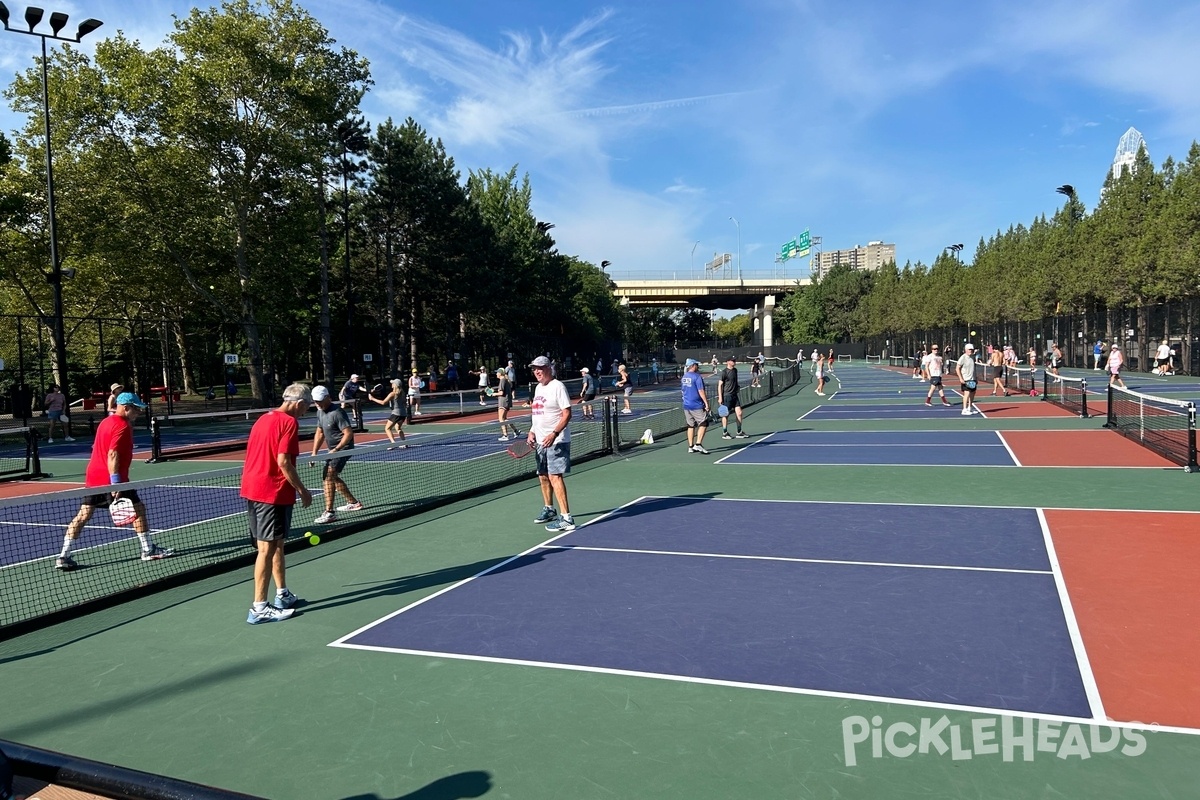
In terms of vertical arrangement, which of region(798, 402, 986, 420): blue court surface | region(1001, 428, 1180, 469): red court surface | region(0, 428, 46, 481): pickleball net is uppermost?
region(0, 428, 46, 481): pickleball net

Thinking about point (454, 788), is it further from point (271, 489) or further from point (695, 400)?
point (695, 400)

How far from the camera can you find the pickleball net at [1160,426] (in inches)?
501

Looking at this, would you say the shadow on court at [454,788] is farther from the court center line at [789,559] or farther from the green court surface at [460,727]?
the court center line at [789,559]

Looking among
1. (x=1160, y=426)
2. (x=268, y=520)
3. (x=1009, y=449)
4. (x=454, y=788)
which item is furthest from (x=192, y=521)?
(x=1160, y=426)

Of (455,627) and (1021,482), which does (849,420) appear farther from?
(455,627)

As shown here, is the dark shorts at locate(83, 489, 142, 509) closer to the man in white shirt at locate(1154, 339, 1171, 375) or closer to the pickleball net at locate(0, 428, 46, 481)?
the pickleball net at locate(0, 428, 46, 481)

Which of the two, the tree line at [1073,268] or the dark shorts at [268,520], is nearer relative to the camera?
the dark shorts at [268,520]

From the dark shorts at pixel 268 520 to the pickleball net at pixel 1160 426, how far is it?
13149mm

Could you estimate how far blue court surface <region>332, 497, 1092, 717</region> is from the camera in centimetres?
505

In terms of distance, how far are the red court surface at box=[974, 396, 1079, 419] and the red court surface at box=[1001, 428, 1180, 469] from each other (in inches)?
179

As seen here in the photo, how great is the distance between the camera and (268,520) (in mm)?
6344

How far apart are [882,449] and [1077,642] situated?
1141 centimetres

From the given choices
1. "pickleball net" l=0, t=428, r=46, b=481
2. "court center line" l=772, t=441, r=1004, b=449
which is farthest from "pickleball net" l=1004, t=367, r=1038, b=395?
"pickleball net" l=0, t=428, r=46, b=481

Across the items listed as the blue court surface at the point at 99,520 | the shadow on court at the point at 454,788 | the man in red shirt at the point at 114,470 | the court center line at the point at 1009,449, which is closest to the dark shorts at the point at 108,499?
the man in red shirt at the point at 114,470
